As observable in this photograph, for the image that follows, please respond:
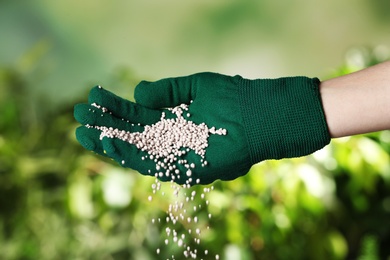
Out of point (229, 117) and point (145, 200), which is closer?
point (229, 117)

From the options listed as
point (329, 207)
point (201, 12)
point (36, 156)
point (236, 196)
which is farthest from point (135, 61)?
point (329, 207)

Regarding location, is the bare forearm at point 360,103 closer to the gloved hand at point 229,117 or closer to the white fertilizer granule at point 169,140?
the gloved hand at point 229,117

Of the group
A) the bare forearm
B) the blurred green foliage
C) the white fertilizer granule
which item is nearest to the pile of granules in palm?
the white fertilizer granule

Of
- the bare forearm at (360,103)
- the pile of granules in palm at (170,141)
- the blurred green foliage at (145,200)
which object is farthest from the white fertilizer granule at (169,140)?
the blurred green foliage at (145,200)

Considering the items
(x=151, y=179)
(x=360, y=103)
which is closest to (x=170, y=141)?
(x=360, y=103)

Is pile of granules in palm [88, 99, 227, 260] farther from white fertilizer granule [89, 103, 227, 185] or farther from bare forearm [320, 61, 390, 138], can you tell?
bare forearm [320, 61, 390, 138]

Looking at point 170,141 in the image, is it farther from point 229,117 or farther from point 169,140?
point 229,117

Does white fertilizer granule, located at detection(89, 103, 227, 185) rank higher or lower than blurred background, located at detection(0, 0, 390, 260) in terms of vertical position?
lower
